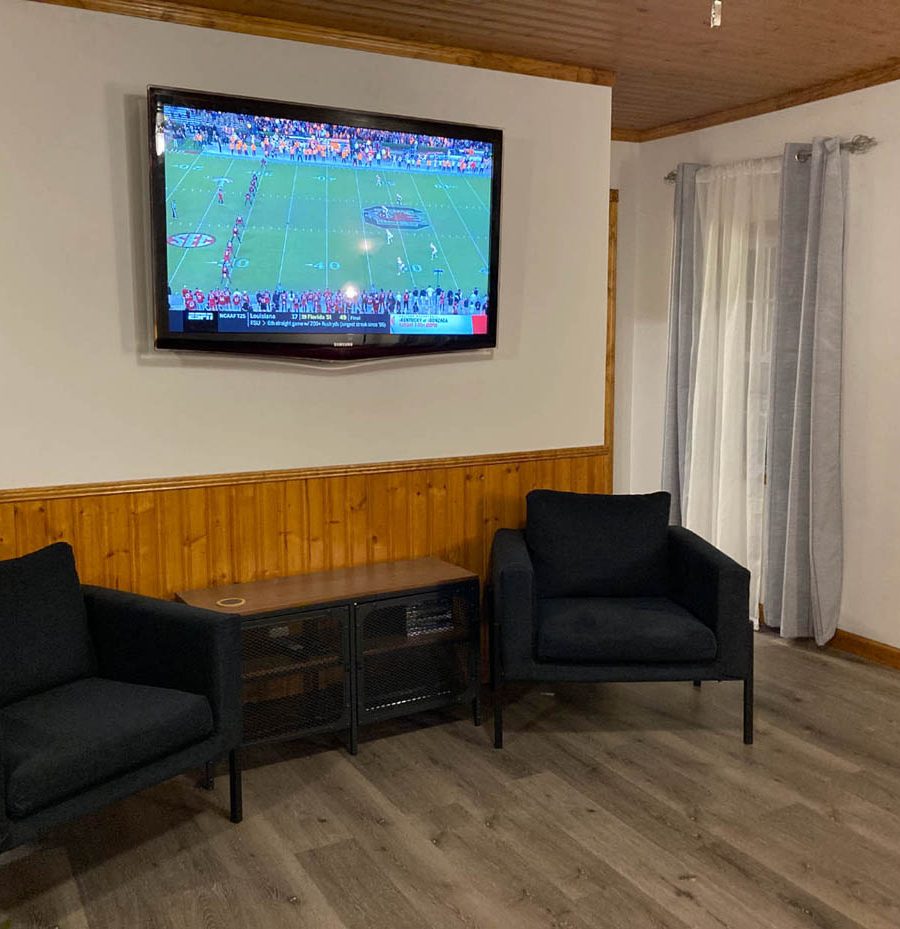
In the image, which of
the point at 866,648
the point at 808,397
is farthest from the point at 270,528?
the point at 866,648

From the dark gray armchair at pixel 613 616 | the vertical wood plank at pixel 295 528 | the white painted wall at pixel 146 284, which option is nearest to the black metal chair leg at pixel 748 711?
the dark gray armchair at pixel 613 616

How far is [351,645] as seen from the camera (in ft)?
11.5

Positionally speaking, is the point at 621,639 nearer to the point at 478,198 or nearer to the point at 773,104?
the point at 478,198

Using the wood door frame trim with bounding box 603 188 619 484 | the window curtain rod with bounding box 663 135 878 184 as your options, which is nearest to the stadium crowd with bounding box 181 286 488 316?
the window curtain rod with bounding box 663 135 878 184

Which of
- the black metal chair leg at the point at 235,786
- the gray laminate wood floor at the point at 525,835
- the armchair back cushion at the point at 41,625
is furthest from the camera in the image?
the black metal chair leg at the point at 235,786

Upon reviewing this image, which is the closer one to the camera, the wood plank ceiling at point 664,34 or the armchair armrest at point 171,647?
the armchair armrest at point 171,647

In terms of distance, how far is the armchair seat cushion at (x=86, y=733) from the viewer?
8.23 feet

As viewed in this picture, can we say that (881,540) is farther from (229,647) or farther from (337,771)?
(229,647)

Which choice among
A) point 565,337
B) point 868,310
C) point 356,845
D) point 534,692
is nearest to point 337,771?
point 356,845

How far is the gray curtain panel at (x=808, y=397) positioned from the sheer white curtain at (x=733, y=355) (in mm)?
152

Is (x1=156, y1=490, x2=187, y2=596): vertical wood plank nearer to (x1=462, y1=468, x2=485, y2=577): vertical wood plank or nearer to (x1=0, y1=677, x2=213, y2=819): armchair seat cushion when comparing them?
(x1=0, y1=677, x2=213, y2=819): armchair seat cushion

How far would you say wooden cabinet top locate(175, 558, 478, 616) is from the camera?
11.2 feet

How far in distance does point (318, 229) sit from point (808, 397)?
237 cm

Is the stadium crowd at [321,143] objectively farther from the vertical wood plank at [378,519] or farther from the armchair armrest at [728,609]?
the armchair armrest at [728,609]
